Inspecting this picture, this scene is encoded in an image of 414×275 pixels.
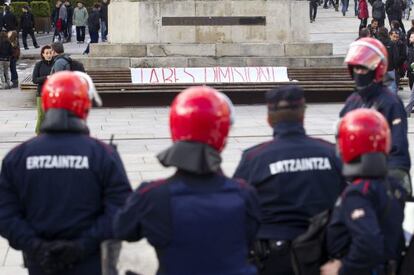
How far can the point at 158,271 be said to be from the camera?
4047 mm

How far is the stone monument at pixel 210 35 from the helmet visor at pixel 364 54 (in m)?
14.4

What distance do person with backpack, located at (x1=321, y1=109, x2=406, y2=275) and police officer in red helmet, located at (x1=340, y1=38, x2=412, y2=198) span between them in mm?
1335

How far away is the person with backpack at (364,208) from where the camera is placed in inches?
169

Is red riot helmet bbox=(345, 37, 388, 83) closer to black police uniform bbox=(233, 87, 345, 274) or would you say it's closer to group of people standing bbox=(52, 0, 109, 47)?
black police uniform bbox=(233, 87, 345, 274)

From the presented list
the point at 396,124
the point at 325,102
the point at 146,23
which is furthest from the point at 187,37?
the point at 396,124

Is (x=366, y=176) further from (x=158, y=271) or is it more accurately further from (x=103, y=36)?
(x=103, y=36)

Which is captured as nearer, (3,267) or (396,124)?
(396,124)

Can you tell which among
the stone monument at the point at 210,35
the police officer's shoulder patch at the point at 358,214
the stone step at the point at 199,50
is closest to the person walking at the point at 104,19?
the stone monument at the point at 210,35

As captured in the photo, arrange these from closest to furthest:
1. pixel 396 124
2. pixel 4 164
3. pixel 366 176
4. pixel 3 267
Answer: pixel 366 176, pixel 4 164, pixel 396 124, pixel 3 267

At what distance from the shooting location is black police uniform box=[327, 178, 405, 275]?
4.29 metres

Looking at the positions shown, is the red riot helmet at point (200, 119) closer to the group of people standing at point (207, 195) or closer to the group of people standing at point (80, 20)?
the group of people standing at point (207, 195)

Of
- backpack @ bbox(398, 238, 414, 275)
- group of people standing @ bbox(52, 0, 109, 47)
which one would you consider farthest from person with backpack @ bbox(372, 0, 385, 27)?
backpack @ bbox(398, 238, 414, 275)

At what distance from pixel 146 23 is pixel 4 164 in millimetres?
16209

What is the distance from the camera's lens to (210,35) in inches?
822
